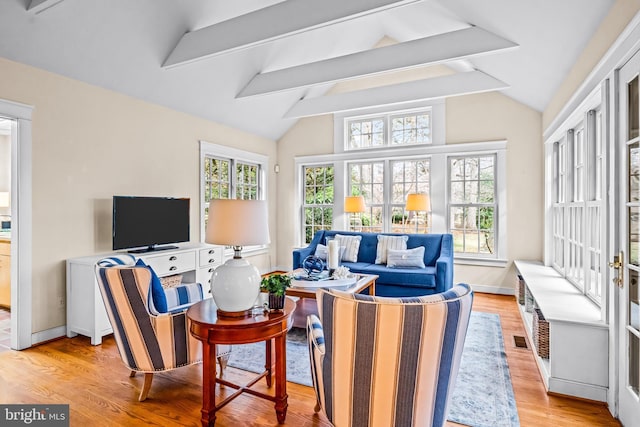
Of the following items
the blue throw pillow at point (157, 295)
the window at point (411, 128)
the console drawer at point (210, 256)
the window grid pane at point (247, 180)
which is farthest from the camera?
the window grid pane at point (247, 180)

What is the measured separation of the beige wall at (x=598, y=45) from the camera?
2.06 m

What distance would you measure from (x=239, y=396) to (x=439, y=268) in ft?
8.82

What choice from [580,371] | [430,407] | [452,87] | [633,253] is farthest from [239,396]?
[452,87]

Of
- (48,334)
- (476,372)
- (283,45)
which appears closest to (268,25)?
(283,45)

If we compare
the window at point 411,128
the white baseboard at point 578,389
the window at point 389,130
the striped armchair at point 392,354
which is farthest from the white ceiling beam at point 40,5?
the window at point 411,128

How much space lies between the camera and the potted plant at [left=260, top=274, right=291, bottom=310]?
2.07 meters

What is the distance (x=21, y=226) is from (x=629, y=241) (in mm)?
4592

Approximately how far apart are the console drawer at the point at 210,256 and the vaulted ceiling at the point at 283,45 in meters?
1.97

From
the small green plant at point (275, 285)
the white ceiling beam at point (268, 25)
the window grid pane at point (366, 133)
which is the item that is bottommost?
the small green plant at point (275, 285)

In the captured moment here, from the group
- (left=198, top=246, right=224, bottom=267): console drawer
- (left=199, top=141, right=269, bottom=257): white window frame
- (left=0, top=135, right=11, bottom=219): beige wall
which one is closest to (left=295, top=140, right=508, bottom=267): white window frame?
(left=199, top=141, right=269, bottom=257): white window frame

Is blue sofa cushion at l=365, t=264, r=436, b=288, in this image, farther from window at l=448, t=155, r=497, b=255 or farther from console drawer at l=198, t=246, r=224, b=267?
console drawer at l=198, t=246, r=224, b=267

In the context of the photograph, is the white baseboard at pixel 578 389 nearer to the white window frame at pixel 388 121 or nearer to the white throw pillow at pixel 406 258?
the white throw pillow at pixel 406 258

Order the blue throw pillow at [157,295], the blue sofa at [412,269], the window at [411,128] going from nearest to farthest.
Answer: the blue throw pillow at [157,295] → the blue sofa at [412,269] → the window at [411,128]

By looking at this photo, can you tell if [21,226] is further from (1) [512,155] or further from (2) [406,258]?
(1) [512,155]
